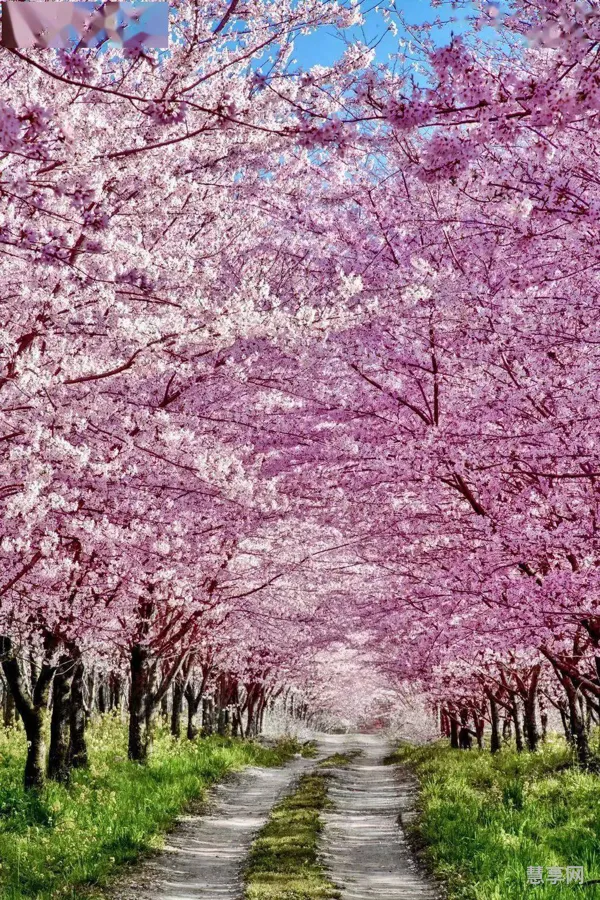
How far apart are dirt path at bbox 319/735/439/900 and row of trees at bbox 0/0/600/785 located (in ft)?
10.5

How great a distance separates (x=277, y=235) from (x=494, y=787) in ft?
44.0

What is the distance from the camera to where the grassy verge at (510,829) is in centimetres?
838

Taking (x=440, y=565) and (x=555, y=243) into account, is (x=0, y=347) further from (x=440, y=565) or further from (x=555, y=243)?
(x=440, y=565)

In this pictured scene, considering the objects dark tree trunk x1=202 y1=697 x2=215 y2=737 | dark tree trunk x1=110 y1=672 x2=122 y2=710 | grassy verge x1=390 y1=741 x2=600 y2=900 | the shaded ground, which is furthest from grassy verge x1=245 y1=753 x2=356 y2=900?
dark tree trunk x1=110 y1=672 x2=122 y2=710

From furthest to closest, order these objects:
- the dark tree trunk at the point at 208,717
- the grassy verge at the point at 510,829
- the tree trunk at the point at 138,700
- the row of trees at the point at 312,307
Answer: the dark tree trunk at the point at 208,717 < the tree trunk at the point at 138,700 < the grassy verge at the point at 510,829 < the row of trees at the point at 312,307

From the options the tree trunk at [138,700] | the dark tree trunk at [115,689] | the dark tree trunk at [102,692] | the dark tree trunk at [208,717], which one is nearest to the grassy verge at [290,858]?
the tree trunk at [138,700]

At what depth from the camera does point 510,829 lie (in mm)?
11648

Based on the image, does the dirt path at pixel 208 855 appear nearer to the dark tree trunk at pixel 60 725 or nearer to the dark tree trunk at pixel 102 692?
the dark tree trunk at pixel 60 725

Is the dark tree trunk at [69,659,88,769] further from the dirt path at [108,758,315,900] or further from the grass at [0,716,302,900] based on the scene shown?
the dirt path at [108,758,315,900]

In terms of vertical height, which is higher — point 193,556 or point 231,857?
point 193,556

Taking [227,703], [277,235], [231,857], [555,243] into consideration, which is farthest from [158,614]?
[227,703]

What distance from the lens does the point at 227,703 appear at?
3962 centimetres
